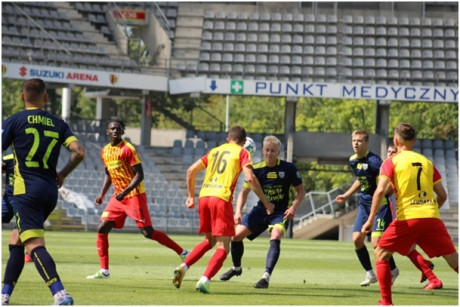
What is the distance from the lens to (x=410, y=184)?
34.0 feet

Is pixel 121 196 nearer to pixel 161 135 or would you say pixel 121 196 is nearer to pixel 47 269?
pixel 47 269

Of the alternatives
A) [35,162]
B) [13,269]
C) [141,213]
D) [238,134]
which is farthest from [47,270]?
[141,213]

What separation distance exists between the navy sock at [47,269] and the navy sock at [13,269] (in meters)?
0.48

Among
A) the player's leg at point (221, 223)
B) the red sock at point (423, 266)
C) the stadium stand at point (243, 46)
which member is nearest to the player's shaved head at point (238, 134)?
the player's leg at point (221, 223)

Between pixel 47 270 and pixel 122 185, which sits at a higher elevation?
pixel 122 185

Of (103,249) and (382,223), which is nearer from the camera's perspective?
(382,223)

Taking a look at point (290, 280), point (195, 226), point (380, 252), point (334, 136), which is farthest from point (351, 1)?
point (380, 252)

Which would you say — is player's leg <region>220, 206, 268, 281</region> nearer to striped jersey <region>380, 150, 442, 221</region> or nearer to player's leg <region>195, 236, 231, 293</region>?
player's leg <region>195, 236, 231, 293</region>

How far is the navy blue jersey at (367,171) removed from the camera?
14070 millimetres

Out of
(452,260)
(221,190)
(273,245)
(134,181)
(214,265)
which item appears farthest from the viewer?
(134,181)

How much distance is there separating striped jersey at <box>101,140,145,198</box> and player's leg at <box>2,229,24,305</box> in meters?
4.49

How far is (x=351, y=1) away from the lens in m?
46.1

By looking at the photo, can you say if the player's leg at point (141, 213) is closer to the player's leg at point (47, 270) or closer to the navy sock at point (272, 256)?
the navy sock at point (272, 256)

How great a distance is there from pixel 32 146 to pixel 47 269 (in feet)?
3.54
